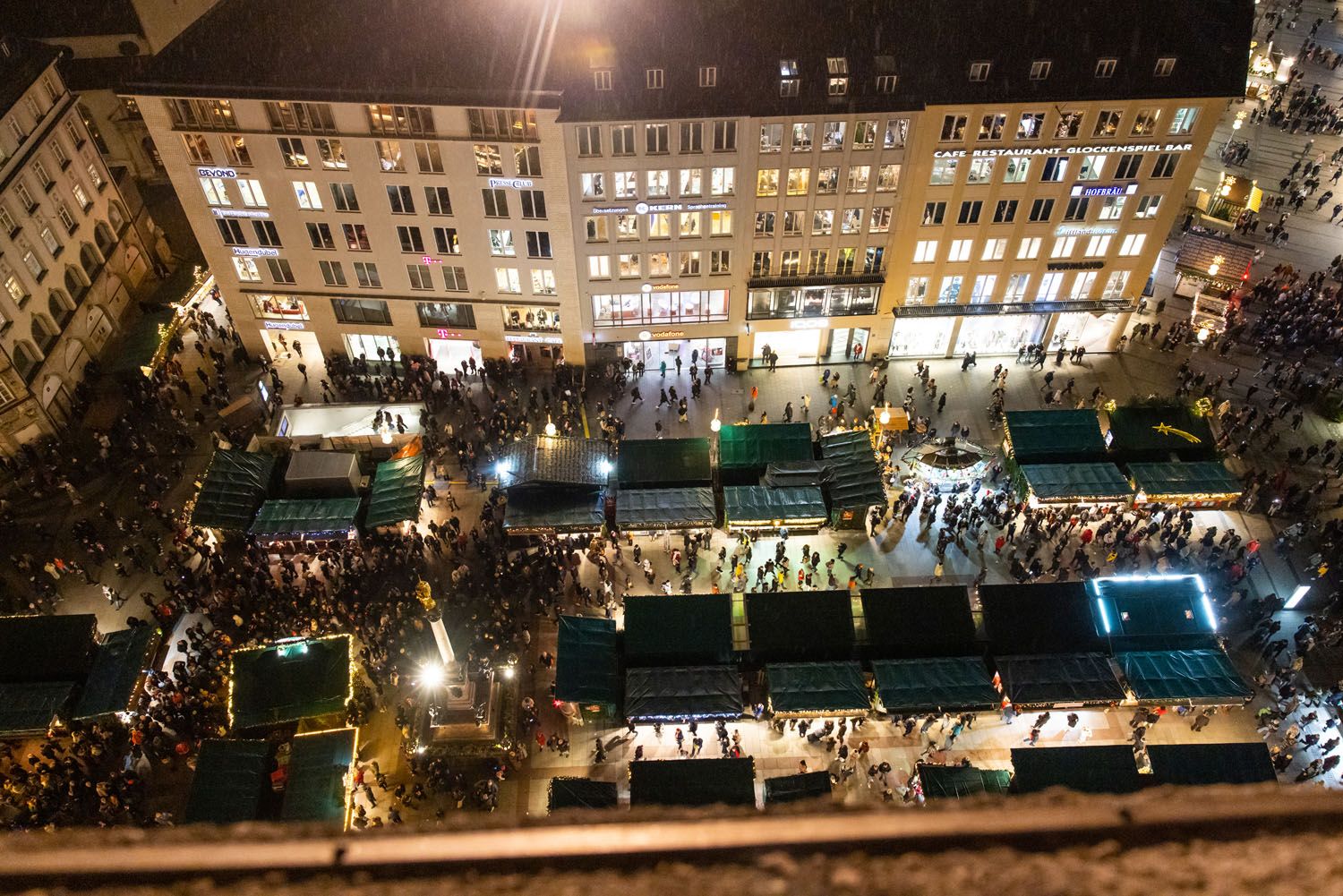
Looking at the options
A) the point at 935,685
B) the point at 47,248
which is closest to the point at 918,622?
the point at 935,685

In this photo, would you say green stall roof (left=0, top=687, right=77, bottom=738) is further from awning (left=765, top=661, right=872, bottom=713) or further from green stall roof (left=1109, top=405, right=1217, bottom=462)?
green stall roof (left=1109, top=405, right=1217, bottom=462)

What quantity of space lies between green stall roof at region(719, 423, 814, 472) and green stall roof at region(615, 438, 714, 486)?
109cm

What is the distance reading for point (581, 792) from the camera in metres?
32.0

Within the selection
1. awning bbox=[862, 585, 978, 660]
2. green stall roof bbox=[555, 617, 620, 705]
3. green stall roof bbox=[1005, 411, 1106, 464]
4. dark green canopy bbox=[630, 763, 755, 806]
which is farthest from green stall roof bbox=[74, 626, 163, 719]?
green stall roof bbox=[1005, 411, 1106, 464]

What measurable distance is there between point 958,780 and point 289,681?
26.4m

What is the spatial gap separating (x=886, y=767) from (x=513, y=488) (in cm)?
2118

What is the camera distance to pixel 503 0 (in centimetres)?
4797

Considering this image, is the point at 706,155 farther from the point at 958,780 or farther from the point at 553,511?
the point at 958,780

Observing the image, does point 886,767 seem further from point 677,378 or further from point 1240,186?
point 1240,186

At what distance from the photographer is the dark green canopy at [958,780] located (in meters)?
32.3

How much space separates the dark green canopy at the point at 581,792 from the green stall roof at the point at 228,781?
11.0m

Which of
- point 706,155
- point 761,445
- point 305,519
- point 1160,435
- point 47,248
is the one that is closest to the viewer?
point 305,519

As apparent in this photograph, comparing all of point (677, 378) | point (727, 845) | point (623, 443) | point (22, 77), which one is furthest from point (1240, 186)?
point (22, 77)

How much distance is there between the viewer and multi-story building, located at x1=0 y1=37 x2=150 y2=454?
47625mm
